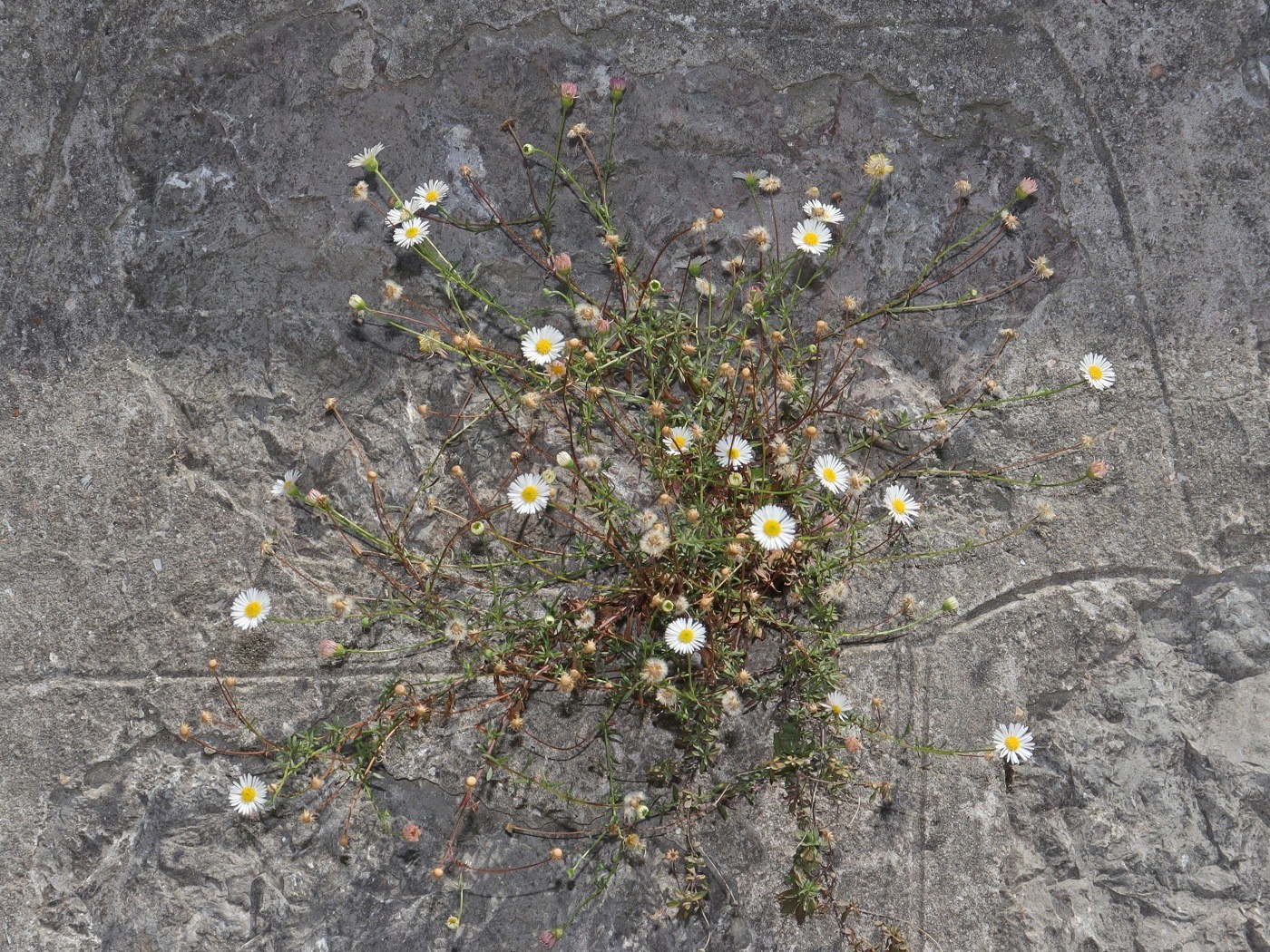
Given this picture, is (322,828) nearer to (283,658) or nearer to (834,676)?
(283,658)

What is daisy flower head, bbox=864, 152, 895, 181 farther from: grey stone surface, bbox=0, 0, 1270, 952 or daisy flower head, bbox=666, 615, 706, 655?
daisy flower head, bbox=666, 615, 706, 655

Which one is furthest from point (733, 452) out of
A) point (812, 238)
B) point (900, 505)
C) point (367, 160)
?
point (367, 160)

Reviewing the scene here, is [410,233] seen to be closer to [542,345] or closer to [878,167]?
[542,345]

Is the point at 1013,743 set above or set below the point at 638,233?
below

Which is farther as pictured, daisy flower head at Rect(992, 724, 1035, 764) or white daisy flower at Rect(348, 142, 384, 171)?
white daisy flower at Rect(348, 142, 384, 171)

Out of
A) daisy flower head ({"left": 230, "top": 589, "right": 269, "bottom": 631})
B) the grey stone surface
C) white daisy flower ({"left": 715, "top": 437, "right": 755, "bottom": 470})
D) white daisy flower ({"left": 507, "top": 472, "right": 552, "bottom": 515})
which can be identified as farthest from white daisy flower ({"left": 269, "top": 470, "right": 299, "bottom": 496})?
white daisy flower ({"left": 715, "top": 437, "right": 755, "bottom": 470})

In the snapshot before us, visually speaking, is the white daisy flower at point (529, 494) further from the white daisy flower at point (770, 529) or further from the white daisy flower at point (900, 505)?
the white daisy flower at point (900, 505)
